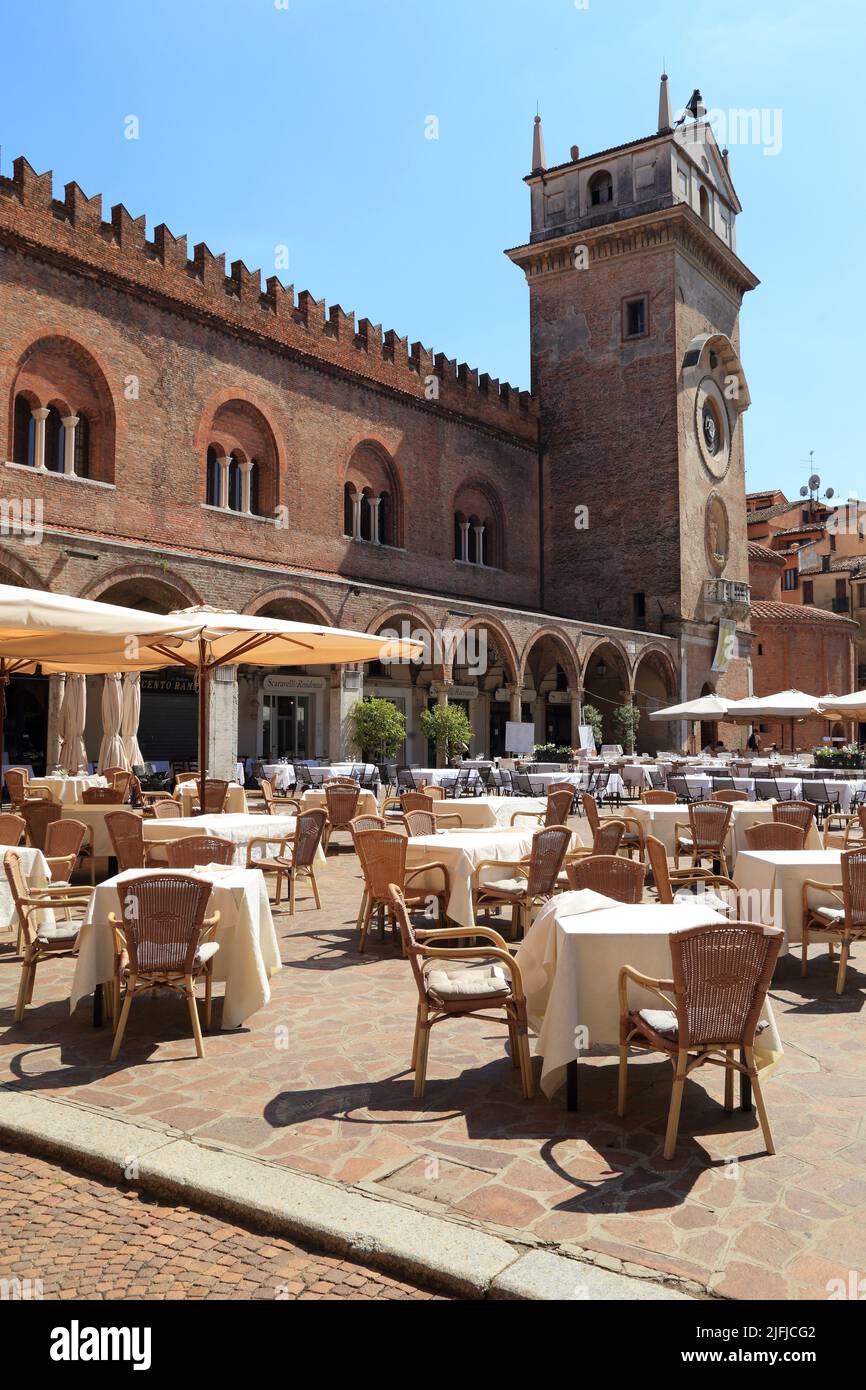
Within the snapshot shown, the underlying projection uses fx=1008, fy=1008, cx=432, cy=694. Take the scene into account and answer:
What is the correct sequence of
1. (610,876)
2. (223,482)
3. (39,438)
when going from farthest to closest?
(223,482) → (39,438) → (610,876)

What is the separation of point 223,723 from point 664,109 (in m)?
Result: 28.8

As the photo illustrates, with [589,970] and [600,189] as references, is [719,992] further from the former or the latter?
[600,189]

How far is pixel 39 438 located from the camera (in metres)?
20.4

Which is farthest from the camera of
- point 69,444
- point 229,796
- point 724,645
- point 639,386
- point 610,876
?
point 724,645

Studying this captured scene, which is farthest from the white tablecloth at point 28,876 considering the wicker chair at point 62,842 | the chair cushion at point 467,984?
the chair cushion at point 467,984

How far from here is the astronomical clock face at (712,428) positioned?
116 feet

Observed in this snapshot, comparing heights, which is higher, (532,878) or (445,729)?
(445,729)

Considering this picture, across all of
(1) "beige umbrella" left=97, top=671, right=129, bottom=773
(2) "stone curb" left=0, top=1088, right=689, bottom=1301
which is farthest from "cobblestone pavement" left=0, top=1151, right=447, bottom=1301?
(1) "beige umbrella" left=97, top=671, right=129, bottom=773

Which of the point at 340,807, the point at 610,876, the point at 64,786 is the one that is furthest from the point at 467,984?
the point at 64,786

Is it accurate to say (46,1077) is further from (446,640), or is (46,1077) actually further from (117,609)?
(446,640)

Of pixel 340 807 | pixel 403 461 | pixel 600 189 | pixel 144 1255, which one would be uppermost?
pixel 600 189

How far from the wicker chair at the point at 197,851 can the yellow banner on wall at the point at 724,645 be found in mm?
31597

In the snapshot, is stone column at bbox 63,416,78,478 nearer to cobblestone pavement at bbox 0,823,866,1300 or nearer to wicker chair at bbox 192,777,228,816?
wicker chair at bbox 192,777,228,816

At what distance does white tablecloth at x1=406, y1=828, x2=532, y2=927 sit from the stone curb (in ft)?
11.3
